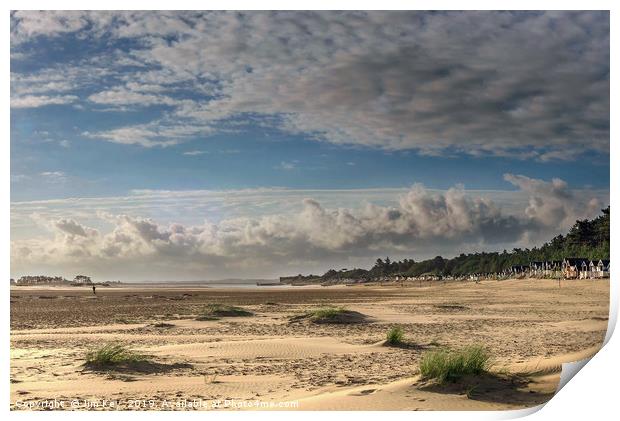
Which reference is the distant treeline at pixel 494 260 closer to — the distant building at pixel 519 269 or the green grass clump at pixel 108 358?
the distant building at pixel 519 269

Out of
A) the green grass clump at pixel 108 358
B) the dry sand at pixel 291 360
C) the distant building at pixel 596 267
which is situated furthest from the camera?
the distant building at pixel 596 267

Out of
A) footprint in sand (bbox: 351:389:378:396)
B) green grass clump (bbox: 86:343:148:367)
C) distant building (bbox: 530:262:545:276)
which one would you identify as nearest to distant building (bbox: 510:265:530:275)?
distant building (bbox: 530:262:545:276)

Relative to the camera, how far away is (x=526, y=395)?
8930mm

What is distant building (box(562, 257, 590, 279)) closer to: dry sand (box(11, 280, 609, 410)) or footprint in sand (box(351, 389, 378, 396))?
dry sand (box(11, 280, 609, 410))

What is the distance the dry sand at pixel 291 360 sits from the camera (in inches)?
344

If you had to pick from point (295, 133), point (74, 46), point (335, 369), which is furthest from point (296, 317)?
Result: point (74, 46)

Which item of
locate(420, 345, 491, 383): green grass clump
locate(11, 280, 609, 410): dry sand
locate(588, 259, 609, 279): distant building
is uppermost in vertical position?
locate(588, 259, 609, 279): distant building

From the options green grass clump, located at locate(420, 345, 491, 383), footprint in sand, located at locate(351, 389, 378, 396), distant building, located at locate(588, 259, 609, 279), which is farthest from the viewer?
distant building, located at locate(588, 259, 609, 279)

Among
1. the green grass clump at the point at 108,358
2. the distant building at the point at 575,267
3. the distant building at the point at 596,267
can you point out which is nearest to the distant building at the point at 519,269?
the distant building at the point at 575,267

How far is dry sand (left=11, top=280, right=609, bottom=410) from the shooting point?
28.7 feet

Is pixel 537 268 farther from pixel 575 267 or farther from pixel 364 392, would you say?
pixel 364 392
